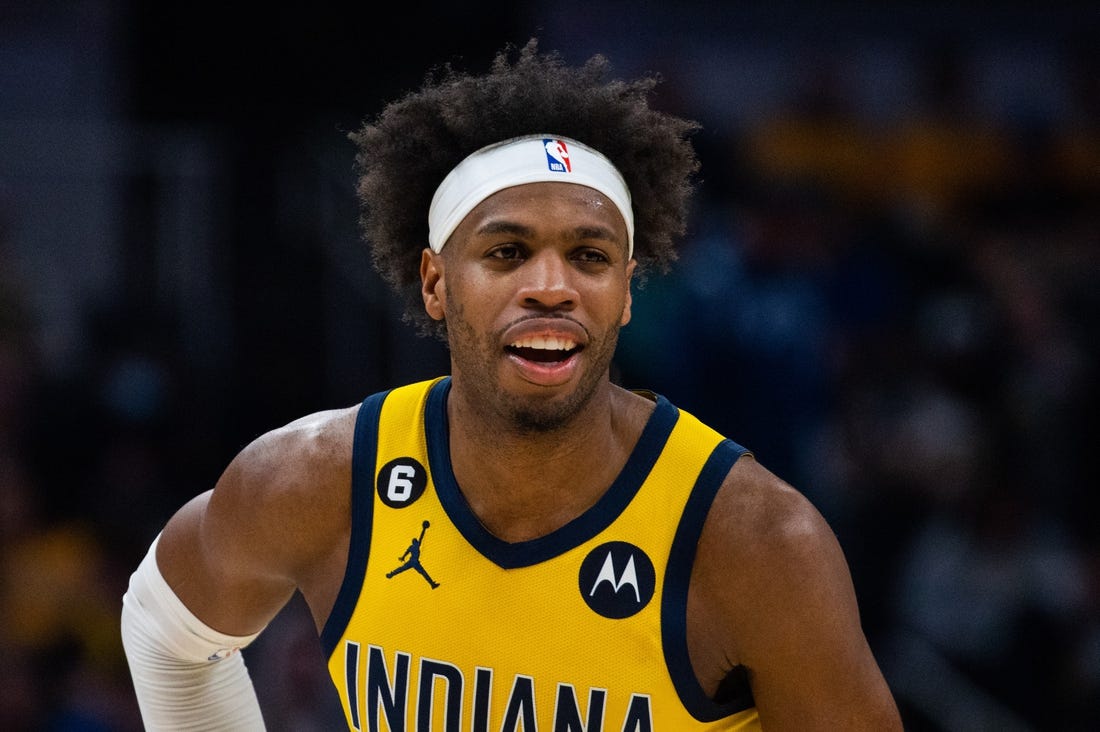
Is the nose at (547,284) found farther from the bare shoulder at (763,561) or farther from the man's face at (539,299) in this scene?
the bare shoulder at (763,561)

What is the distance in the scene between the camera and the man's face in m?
2.81

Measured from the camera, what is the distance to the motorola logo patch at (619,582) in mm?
2824

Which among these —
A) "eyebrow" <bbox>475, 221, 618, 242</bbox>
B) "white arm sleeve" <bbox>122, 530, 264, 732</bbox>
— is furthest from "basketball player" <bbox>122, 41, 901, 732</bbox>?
"white arm sleeve" <bbox>122, 530, 264, 732</bbox>

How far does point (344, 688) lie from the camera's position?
3.11 meters

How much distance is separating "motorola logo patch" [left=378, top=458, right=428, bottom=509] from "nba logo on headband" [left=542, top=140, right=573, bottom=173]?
2.16ft

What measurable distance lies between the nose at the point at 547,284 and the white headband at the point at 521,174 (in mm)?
175

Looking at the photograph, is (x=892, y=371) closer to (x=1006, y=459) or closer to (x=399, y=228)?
(x=1006, y=459)

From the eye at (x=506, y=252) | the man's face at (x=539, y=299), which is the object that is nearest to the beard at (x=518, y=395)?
the man's face at (x=539, y=299)

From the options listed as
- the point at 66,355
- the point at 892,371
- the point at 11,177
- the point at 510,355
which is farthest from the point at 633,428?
the point at 11,177

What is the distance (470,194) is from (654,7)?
518 centimetres

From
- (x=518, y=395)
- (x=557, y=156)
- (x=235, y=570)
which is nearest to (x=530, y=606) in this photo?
(x=518, y=395)

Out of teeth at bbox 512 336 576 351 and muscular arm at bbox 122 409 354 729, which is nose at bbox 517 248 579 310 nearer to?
teeth at bbox 512 336 576 351

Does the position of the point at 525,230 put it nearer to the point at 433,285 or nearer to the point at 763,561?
the point at 433,285

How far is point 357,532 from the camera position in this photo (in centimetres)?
305
